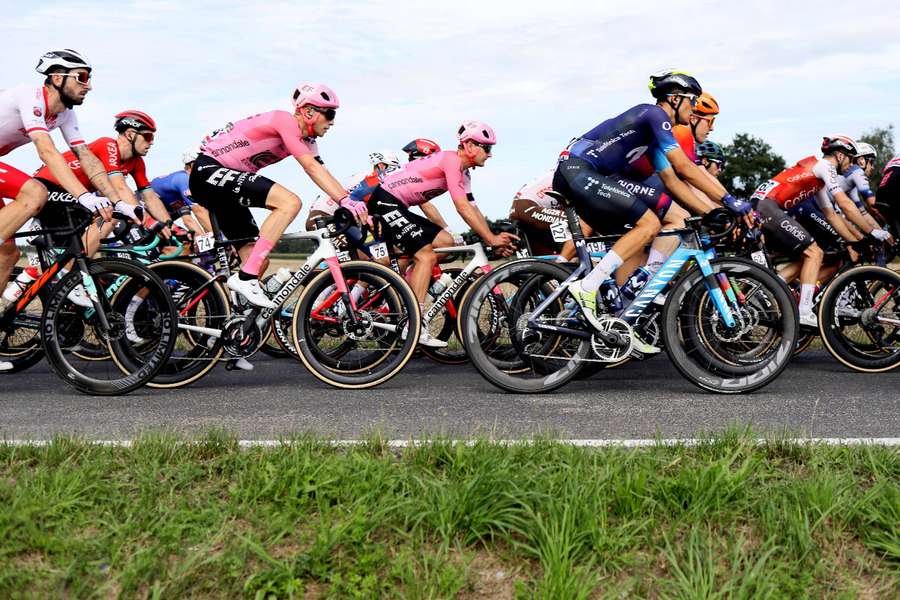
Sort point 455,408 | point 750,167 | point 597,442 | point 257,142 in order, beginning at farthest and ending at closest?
point 750,167 → point 257,142 → point 455,408 → point 597,442

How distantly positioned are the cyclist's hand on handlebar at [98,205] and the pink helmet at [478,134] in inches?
126

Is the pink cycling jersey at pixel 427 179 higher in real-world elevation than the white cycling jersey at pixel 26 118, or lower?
lower

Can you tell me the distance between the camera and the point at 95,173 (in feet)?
22.9

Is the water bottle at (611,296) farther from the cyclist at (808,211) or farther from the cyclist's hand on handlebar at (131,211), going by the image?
the cyclist's hand on handlebar at (131,211)

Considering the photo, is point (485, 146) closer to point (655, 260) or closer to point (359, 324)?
point (655, 260)

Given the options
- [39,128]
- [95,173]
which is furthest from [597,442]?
[39,128]

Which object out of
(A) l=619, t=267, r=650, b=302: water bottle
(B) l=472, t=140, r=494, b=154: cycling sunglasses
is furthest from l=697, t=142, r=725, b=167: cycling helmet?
(A) l=619, t=267, r=650, b=302: water bottle

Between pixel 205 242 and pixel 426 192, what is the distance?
7.13 ft

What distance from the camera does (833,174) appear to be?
8.93 metres

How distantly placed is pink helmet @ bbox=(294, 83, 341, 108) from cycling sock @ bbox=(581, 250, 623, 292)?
2360 millimetres

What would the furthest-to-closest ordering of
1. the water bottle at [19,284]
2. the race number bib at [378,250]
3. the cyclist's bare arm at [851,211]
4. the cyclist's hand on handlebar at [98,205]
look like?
the cyclist's bare arm at [851,211] → the race number bib at [378,250] → the water bottle at [19,284] → the cyclist's hand on handlebar at [98,205]

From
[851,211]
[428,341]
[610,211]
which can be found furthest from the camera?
[851,211]

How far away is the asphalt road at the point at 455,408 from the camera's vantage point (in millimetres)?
5125

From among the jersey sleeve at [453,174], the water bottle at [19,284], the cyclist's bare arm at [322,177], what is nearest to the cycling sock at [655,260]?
the jersey sleeve at [453,174]
